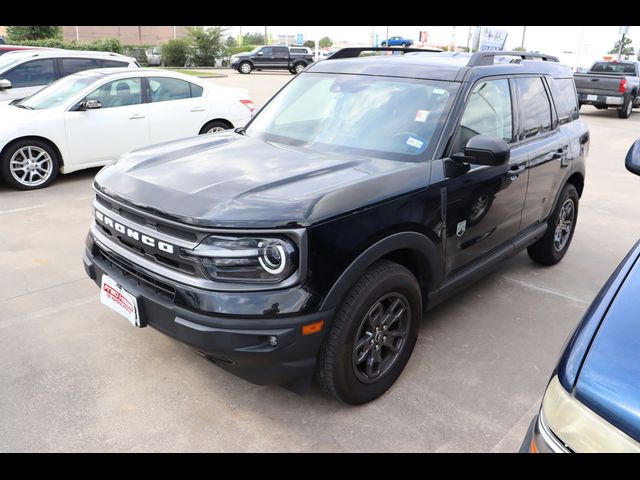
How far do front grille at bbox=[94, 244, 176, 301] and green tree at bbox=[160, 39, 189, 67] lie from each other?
129 feet

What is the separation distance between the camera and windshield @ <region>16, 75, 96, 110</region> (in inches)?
280

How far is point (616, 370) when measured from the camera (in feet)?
5.11

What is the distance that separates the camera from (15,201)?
20.8 feet

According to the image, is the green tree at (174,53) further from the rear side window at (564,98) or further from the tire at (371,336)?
the tire at (371,336)

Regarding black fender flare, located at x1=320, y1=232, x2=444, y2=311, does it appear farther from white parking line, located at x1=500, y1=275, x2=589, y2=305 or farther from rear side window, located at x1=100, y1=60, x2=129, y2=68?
rear side window, located at x1=100, y1=60, x2=129, y2=68

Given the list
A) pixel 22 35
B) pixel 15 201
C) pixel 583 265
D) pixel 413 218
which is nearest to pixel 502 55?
pixel 413 218

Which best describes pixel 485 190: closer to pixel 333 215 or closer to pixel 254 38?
pixel 333 215

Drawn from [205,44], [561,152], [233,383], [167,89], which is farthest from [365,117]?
[205,44]

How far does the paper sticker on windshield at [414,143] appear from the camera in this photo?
3.12m

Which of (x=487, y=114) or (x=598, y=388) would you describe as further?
(x=487, y=114)

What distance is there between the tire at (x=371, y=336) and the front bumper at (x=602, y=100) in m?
16.0

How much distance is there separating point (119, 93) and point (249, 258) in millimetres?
5973

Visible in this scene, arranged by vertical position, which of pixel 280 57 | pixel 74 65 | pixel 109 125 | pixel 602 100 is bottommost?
pixel 602 100

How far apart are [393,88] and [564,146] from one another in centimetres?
188
